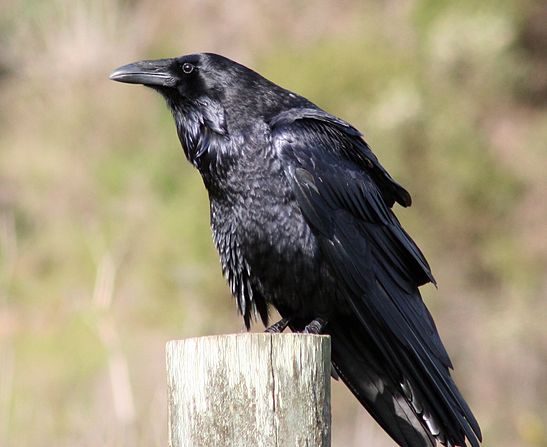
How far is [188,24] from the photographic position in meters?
17.0

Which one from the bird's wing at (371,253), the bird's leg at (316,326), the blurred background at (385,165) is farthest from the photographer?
the blurred background at (385,165)

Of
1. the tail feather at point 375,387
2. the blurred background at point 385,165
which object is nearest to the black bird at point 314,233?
the tail feather at point 375,387

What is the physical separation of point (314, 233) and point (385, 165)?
698 cm

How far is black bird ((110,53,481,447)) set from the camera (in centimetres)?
406

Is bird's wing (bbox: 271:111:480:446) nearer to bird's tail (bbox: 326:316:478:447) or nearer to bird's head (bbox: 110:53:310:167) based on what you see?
bird's tail (bbox: 326:316:478:447)

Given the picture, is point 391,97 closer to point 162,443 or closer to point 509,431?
point 509,431

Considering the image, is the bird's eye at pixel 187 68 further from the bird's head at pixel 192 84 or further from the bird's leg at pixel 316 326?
the bird's leg at pixel 316 326

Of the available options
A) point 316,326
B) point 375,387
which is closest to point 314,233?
point 316,326

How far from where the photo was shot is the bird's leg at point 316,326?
425 cm

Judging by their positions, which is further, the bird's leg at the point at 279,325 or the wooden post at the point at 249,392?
the bird's leg at the point at 279,325

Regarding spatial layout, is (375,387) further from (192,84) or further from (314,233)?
(192,84)

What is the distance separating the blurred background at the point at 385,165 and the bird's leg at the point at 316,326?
331 centimetres

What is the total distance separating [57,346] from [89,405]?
511 centimetres

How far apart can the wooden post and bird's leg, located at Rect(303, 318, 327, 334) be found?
1180 millimetres
